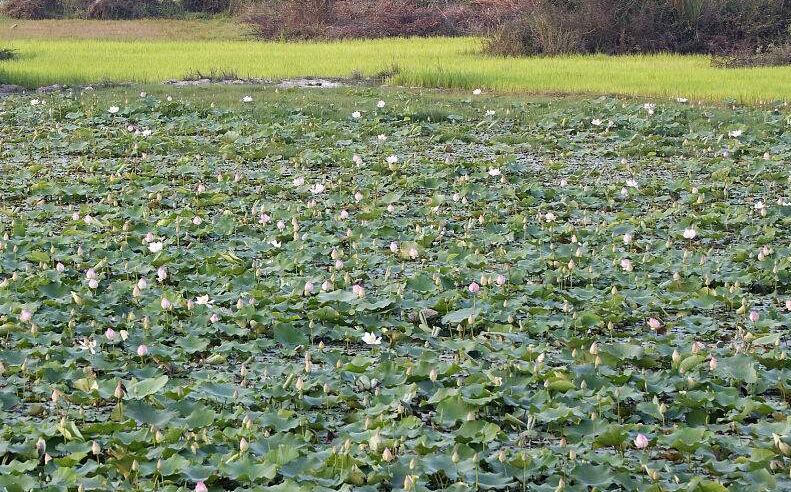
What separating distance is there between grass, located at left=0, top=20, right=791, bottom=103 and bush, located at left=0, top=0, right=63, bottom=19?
7.54 meters

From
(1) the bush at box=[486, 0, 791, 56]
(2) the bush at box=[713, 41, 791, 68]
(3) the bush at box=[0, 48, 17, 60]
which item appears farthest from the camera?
(1) the bush at box=[486, 0, 791, 56]

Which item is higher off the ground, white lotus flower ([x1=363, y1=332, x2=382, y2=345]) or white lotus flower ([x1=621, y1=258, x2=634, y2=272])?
white lotus flower ([x1=363, y1=332, x2=382, y2=345])

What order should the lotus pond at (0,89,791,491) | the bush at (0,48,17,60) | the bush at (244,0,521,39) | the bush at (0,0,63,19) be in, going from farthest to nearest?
the bush at (0,0,63,19)
the bush at (244,0,521,39)
the bush at (0,48,17,60)
the lotus pond at (0,89,791,491)

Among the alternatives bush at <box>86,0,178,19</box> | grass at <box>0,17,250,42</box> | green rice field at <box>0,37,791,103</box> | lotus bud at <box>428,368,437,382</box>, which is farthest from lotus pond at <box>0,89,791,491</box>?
bush at <box>86,0,178,19</box>

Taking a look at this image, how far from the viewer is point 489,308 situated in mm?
5340

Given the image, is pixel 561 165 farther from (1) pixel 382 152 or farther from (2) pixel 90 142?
(2) pixel 90 142

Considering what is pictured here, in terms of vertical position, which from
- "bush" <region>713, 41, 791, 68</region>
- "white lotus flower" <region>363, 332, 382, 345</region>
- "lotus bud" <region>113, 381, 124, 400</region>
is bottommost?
"bush" <region>713, 41, 791, 68</region>

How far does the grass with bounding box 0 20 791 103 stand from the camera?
49.1ft

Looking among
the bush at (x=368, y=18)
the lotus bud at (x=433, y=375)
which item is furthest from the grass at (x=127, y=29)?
the lotus bud at (x=433, y=375)

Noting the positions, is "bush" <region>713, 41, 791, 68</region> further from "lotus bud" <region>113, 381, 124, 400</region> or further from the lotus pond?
"lotus bud" <region>113, 381, 124, 400</region>

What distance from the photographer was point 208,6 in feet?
109

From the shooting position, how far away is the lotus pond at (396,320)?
373 cm

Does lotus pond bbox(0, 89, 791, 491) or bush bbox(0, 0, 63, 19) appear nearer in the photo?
lotus pond bbox(0, 89, 791, 491)

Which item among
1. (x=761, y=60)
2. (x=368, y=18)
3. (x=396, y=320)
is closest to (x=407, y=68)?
(x=761, y=60)
